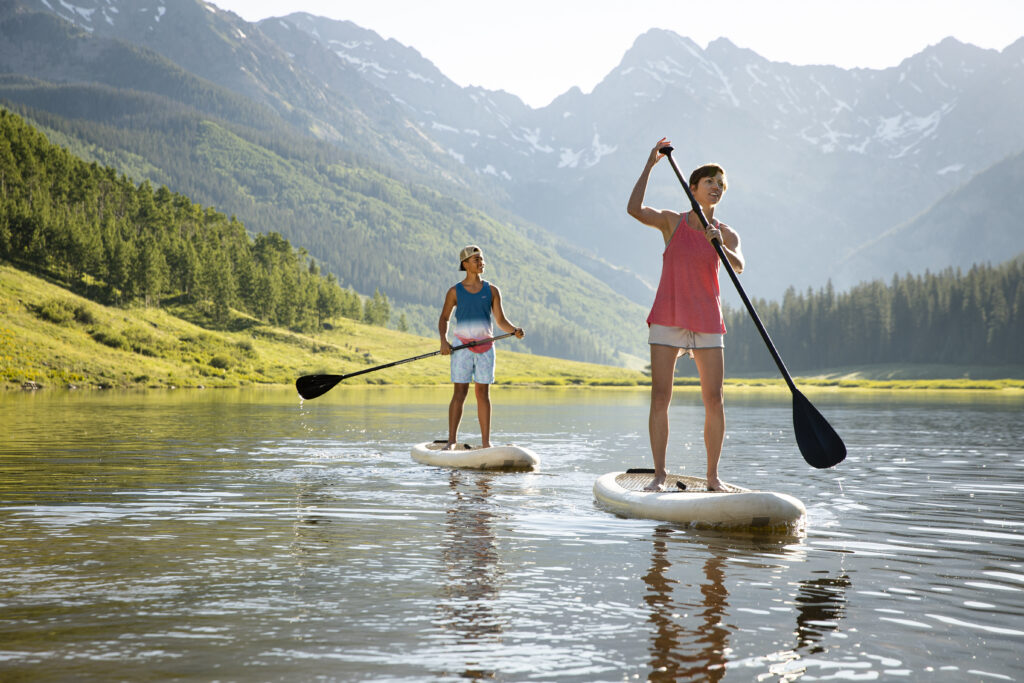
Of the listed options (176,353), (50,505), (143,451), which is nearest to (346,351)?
(176,353)

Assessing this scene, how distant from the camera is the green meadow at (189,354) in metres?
91.9

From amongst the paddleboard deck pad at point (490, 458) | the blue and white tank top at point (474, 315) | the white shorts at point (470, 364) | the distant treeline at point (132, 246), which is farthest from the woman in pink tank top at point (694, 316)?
the distant treeline at point (132, 246)

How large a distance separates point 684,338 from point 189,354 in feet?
375

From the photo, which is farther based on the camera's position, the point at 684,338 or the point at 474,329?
the point at 474,329

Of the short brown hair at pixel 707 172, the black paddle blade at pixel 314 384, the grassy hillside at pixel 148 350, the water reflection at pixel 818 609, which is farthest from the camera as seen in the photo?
the grassy hillside at pixel 148 350

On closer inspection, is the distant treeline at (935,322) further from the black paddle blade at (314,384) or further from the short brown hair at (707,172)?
the short brown hair at (707,172)

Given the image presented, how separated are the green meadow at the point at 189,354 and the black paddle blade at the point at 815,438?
7898cm

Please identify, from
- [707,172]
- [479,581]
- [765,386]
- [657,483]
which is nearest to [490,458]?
[657,483]

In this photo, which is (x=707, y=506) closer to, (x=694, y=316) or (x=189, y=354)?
(x=694, y=316)

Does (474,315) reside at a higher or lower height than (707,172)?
lower

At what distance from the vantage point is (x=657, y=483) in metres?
12.6

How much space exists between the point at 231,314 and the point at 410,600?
5799 inches

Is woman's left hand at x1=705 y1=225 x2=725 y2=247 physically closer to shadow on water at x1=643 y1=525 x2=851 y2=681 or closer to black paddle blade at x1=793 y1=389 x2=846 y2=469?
black paddle blade at x1=793 y1=389 x2=846 y2=469

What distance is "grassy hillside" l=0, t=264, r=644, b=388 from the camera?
9056 centimetres
